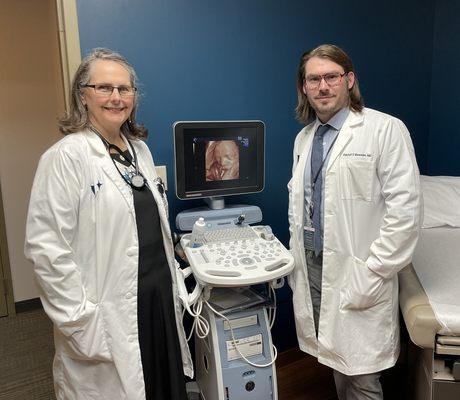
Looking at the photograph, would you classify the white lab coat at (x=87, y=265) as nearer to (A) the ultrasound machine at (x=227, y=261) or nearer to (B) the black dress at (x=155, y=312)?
(B) the black dress at (x=155, y=312)

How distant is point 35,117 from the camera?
2910 millimetres

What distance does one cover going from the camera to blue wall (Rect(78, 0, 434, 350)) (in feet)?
6.14

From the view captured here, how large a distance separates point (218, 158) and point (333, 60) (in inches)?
25.5

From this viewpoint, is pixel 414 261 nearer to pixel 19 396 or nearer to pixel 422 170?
pixel 422 170

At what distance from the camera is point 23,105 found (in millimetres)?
2859

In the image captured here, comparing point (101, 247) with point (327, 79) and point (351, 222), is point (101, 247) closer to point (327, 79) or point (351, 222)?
point (351, 222)

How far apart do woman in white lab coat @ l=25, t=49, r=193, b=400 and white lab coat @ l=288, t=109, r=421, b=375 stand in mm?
617

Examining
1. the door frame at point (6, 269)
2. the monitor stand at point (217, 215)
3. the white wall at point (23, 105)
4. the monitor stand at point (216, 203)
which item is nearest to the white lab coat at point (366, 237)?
the monitor stand at point (217, 215)

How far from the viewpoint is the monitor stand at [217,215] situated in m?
1.83

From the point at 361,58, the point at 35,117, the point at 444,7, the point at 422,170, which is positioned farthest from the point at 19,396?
the point at 444,7

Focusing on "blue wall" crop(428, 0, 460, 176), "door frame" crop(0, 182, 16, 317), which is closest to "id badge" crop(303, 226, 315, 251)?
"blue wall" crop(428, 0, 460, 176)

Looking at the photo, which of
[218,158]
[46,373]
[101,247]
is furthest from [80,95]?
Result: [46,373]

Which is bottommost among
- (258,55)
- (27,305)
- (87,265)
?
(27,305)

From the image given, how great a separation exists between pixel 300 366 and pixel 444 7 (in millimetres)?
2464
